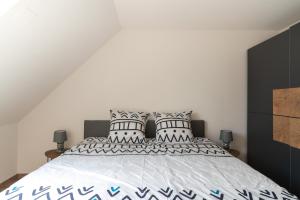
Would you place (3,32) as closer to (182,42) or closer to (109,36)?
(109,36)

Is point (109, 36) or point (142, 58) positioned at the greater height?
point (109, 36)

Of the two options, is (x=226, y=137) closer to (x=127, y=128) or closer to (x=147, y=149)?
(x=147, y=149)

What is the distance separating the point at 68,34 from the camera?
2.15m

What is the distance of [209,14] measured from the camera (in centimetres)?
244

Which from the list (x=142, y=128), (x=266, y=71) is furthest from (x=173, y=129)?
(x=266, y=71)

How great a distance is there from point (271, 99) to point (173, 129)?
1.16 meters

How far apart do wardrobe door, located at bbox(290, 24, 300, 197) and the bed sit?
671 mm

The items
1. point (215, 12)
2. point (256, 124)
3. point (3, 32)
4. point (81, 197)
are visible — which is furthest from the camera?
point (256, 124)

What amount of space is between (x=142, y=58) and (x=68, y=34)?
3.47 ft

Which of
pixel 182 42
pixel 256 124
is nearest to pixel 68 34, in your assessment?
pixel 182 42

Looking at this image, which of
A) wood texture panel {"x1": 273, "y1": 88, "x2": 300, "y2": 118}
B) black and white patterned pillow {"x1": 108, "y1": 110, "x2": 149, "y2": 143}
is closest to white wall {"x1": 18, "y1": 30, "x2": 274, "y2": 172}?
black and white patterned pillow {"x1": 108, "y1": 110, "x2": 149, "y2": 143}

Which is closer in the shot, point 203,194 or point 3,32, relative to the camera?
point 203,194

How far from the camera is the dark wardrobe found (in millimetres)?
1972

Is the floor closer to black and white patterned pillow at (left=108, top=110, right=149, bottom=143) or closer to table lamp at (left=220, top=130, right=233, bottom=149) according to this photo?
black and white patterned pillow at (left=108, top=110, right=149, bottom=143)
